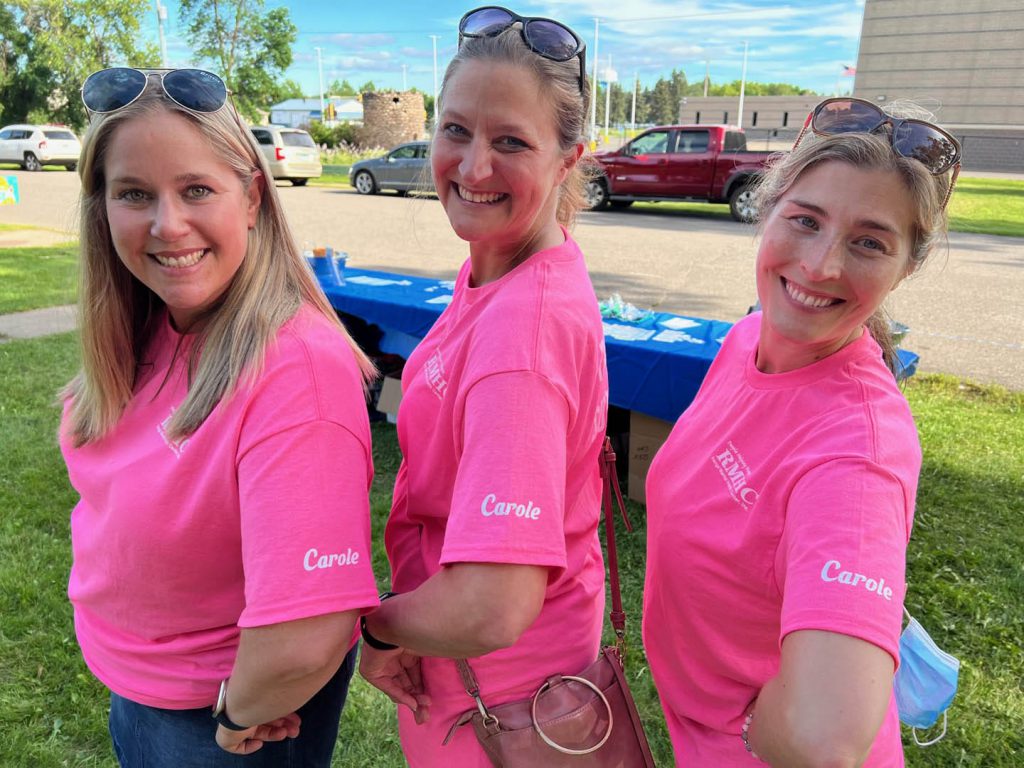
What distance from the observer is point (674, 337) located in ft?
12.5

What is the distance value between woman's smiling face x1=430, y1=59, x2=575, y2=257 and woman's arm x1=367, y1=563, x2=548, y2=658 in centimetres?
59

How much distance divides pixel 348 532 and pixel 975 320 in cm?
812

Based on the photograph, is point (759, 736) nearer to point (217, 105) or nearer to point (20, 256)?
point (217, 105)

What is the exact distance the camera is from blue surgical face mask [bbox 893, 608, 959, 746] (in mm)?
1553

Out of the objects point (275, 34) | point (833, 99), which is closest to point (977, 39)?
point (275, 34)

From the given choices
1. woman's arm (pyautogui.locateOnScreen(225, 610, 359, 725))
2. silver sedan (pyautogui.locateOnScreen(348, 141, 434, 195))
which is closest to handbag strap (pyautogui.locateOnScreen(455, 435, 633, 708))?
woman's arm (pyautogui.locateOnScreen(225, 610, 359, 725))

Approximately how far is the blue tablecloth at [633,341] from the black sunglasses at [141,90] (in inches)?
101

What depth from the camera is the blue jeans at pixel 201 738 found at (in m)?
1.32

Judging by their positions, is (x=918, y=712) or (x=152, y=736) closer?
(x=152, y=736)

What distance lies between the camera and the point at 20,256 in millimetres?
10234

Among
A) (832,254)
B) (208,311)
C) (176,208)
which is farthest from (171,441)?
(832,254)

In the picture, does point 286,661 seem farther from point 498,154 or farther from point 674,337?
point 674,337

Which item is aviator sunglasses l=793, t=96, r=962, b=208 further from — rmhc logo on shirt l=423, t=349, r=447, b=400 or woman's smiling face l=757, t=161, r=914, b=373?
rmhc logo on shirt l=423, t=349, r=447, b=400

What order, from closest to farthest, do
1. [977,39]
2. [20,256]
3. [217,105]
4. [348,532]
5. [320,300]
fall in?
[348,532]
[217,105]
[320,300]
[20,256]
[977,39]
